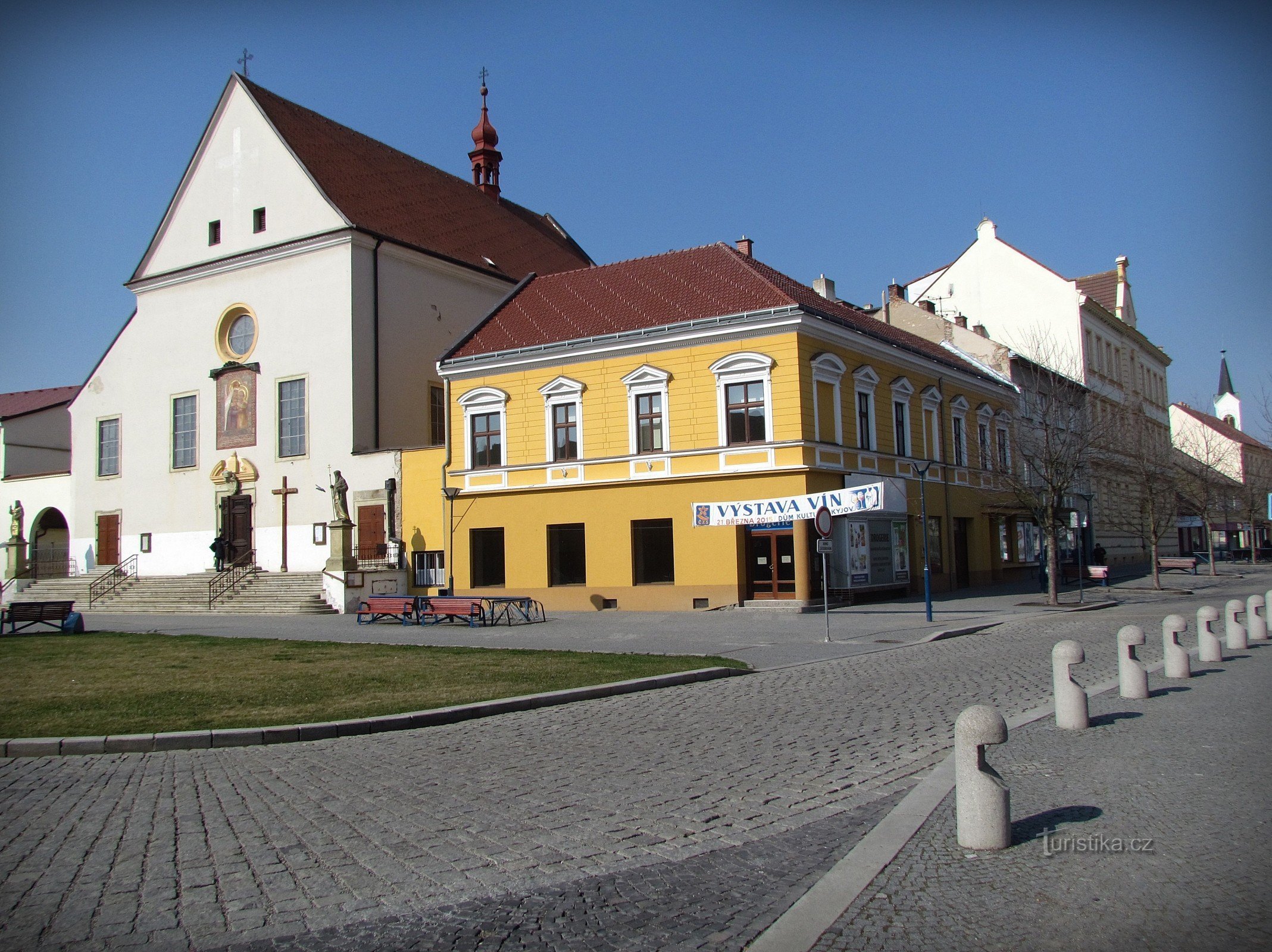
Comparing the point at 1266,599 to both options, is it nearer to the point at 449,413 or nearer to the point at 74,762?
the point at 74,762

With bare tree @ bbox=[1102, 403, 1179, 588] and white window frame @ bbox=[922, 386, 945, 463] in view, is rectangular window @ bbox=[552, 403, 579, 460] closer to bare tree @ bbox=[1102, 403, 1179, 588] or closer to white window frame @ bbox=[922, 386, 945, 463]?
white window frame @ bbox=[922, 386, 945, 463]

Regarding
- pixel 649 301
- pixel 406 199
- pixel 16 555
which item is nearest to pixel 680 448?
pixel 649 301

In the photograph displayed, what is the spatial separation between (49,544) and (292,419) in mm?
19398

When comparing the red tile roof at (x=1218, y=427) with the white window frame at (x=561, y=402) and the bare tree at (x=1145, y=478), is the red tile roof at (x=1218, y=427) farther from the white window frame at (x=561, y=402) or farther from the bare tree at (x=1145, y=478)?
the white window frame at (x=561, y=402)

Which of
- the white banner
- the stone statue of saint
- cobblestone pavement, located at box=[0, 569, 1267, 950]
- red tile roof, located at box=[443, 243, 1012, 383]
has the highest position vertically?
red tile roof, located at box=[443, 243, 1012, 383]

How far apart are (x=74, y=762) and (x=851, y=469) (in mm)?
24582

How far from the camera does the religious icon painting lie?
39.7 m

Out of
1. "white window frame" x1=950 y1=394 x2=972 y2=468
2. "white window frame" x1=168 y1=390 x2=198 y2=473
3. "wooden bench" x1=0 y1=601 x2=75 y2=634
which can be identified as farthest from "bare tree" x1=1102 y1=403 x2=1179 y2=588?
"white window frame" x1=168 y1=390 x2=198 y2=473

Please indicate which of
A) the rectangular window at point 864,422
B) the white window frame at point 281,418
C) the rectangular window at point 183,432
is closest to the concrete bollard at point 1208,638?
the rectangular window at point 864,422

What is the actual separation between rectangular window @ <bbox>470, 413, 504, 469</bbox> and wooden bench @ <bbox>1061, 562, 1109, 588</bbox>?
21.1 meters

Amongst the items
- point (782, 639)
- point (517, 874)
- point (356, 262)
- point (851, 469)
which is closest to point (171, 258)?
point (356, 262)

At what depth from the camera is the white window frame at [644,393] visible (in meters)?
30.3

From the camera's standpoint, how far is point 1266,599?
1852cm

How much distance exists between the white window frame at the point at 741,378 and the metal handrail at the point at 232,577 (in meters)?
18.1
